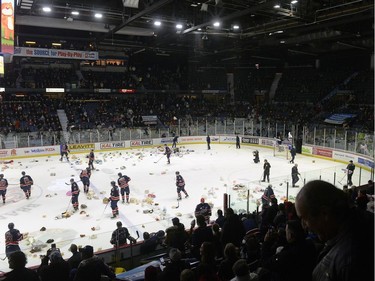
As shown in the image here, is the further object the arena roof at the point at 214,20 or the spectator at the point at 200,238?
the arena roof at the point at 214,20

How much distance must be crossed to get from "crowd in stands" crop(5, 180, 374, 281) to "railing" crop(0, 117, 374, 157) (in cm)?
1411

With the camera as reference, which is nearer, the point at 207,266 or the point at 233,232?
the point at 207,266

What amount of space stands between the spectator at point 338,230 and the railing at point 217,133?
17.8m

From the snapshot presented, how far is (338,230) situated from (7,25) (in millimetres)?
12794

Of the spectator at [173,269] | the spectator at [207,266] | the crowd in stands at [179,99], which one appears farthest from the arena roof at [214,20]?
the spectator at [173,269]

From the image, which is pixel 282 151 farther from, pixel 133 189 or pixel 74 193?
pixel 74 193

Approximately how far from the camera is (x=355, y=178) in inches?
610

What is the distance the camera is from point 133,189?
1482 cm

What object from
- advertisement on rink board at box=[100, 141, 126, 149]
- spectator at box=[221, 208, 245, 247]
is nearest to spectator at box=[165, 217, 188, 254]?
spectator at box=[221, 208, 245, 247]

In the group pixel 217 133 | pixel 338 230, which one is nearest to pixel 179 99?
pixel 217 133

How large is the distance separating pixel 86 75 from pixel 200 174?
69.6 ft

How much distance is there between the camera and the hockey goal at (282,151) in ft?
74.1

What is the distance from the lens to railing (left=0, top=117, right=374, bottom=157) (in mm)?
19688

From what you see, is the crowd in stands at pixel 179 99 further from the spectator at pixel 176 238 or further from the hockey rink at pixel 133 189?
the spectator at pixel 176 238
